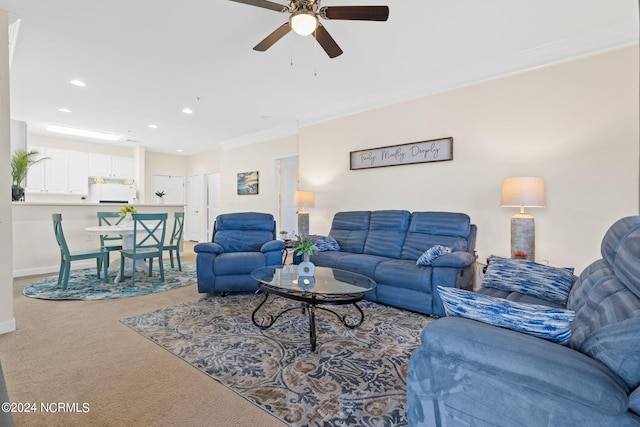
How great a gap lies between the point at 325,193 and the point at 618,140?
3577 millimetres

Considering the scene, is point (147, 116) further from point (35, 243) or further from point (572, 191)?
point (572, 191)

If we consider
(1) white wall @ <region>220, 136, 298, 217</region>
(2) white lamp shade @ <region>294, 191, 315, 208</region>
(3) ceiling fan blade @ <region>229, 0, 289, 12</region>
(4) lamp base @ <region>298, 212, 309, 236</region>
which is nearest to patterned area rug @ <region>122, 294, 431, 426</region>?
(4) lamp base @ <region>298, 212, 309, 236</region>

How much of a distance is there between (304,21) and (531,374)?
7.44 ft

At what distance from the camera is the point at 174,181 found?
28.9 feet

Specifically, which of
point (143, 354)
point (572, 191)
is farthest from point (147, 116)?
point (572, 191)

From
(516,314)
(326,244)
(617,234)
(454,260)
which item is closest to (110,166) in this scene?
(326,244)

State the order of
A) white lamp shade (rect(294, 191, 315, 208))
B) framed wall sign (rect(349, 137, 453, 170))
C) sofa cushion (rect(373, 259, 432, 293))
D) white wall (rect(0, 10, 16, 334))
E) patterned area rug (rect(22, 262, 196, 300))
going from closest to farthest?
white wall (rect(0, 10, 16, 334)), sofa cushion (rect(373, 259, 432, 293)), patterned area rug (rect(22, 262, 196, 300)), framed wall sign (rect(349, 137, 453, 170)), white lamp shade (rect(294, 191, 315, 208))

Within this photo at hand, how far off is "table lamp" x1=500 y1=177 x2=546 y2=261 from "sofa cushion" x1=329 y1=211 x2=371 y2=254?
65.2 inches

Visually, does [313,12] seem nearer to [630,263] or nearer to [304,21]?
[304,21]

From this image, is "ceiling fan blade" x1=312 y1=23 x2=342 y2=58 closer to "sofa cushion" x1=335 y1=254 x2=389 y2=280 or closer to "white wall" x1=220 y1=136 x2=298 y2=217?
"sofa cushion" x1=335 y1=254 x2=389 y2=280

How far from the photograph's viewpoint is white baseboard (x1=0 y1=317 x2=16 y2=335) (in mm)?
2477

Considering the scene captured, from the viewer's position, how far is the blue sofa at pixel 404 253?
284 cm

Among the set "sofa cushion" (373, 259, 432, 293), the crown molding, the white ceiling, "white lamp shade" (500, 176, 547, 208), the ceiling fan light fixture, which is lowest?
"sofa cushion" (373, 259, 432, 293)

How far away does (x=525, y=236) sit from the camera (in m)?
2.99
